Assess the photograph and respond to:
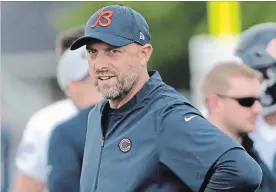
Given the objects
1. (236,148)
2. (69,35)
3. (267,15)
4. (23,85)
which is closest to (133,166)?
(236,148)

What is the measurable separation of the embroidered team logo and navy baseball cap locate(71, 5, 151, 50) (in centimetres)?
38

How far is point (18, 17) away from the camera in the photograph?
18141 mm

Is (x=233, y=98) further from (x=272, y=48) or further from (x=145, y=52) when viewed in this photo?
(x=145, y=52)

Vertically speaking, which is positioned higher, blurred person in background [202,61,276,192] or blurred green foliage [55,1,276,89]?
blurred person in background [202,61,276,192]

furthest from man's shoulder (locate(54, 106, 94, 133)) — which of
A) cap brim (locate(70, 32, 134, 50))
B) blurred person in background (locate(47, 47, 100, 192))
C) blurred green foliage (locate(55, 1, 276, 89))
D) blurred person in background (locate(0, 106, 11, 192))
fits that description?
blurred green foliage (locate(55, 1, 276, 89))

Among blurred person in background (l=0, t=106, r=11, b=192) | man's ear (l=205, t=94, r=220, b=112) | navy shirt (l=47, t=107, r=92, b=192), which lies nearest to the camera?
navy shirt (l=47, t=107, r=92, b=192)

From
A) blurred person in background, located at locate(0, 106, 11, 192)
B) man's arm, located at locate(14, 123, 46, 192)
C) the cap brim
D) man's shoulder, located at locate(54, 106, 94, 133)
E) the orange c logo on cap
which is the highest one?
the orange c logo on cap

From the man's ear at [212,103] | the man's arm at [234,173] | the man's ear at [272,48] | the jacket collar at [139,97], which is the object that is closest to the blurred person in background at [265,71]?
the man's ear at [272,48]

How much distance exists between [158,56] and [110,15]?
10.5m

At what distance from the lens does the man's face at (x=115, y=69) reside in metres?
4.11

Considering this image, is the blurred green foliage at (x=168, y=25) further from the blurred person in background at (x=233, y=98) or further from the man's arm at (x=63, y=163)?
the man's arm at (x=63, y=163)

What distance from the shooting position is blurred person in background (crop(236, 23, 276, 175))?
6004mm

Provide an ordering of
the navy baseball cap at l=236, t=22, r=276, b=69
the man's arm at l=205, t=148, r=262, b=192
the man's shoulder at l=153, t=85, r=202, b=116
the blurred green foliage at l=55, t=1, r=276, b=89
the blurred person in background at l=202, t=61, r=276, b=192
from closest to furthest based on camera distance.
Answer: the man's arm at l=205, t=148, r=262, b=192 < the man's shoulder at l=153, t=85, r=202, b=116 < the blurred person in background at l=202, t=61, r=276, b=192 < the navy baseball cap at l=236, t=22, r=276, b=69 < the blurred green foliage at l=55, t=1, r=276, b=89

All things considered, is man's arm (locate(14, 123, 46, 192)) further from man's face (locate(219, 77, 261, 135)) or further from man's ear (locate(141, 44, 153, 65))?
man's ear (locate(141, 44, 153, 65))
